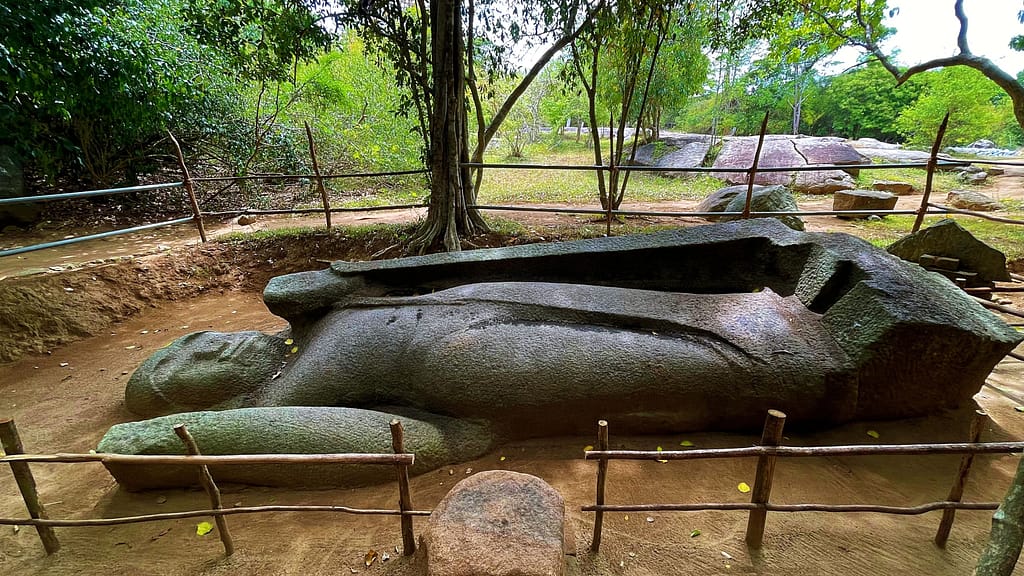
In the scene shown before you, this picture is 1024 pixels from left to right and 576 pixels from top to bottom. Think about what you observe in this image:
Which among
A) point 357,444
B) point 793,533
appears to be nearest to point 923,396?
point 793,533

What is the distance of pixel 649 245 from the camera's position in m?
3.03

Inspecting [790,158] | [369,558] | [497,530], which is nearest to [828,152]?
[790,158]

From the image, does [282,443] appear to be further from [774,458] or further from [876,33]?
[876,33]

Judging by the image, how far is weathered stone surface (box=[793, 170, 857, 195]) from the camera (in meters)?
10.1

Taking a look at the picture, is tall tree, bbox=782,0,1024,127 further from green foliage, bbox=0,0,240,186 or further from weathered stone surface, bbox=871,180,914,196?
green foliage, bbox=0,0,240,186

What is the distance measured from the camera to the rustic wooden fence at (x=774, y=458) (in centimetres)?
174

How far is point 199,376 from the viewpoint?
2.66 metres

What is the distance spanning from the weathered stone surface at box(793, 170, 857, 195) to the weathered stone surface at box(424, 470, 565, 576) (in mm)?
11154

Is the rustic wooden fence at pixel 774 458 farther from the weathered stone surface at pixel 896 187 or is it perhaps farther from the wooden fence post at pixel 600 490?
the weathered stone surface at pixel 896 187

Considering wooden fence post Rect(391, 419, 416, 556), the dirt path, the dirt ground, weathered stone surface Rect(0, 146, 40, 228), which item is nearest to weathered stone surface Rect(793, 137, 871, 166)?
the dirt ground

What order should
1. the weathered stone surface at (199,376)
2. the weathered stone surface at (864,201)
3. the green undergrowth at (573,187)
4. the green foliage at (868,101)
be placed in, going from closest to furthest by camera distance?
the weathered stone surface at (199,376), the weathered stone surface at (864,201), the green undergrowth at (573,187), the green foliage at (868,101)

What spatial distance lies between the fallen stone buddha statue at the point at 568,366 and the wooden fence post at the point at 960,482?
17.7 inches

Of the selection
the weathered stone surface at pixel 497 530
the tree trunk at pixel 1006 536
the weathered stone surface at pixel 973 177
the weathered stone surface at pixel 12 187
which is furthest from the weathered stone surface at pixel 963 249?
the weathered stone surface at pixel 12 187

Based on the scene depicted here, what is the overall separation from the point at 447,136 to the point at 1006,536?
518cm
